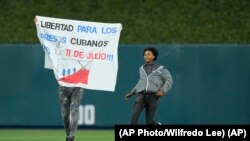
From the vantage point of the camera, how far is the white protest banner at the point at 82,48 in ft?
59.1

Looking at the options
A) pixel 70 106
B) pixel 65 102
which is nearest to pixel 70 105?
pixel 70 106

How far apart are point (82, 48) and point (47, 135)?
13.7ft

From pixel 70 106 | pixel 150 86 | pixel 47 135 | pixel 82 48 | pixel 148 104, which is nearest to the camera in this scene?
pixel 70 106

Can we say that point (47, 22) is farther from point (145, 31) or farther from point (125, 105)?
point (145, 31)

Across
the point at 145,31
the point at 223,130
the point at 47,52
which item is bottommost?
the point at 223,130

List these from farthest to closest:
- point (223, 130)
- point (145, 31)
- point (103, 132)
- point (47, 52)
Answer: point (145, 31), point (103, 132), point (47, 52), point (223, 130)

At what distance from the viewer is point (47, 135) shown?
2170cm

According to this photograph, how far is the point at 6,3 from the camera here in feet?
94.0

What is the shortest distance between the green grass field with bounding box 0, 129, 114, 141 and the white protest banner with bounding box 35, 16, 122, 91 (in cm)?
237

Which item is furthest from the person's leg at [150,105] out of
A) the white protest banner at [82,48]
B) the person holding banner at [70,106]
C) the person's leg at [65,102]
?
the person's leg at [65,102]

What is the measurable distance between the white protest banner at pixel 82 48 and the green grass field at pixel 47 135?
2.37 meters

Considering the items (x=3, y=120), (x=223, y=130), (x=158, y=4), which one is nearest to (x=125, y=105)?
(x=3, y=120)

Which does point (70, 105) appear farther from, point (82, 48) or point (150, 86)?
point (150, 86)

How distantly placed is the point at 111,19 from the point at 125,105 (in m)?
4.42
